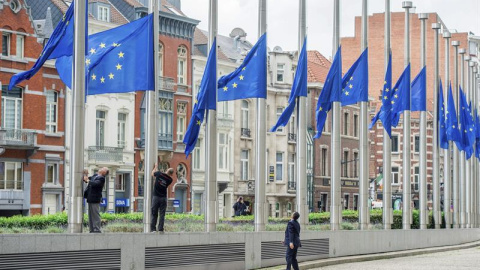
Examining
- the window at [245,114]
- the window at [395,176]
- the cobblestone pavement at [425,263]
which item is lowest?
the cobblestone pavement at [425,263]

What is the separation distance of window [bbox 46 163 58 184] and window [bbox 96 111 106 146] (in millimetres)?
4483

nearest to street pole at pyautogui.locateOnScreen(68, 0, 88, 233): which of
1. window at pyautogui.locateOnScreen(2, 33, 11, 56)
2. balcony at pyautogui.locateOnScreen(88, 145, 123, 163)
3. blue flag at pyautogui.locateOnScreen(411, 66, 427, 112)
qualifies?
blue flag at pyautogui.locateOnScreen(411, 66, 427, 112)

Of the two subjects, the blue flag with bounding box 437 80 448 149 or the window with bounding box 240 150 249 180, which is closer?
the blue flag with bounding box 437 80 448 149

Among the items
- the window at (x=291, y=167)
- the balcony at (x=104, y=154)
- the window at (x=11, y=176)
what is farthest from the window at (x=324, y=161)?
the window at (x=11, y=176)

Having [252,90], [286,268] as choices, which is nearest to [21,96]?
[252,90]

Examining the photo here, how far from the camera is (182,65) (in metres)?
75.6

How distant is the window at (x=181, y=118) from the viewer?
244 ft

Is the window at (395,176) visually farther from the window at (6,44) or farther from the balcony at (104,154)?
the window at (6,44)

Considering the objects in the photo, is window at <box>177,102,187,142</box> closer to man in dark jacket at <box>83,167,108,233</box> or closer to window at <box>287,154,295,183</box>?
window at <box>287,154,295,183</box>

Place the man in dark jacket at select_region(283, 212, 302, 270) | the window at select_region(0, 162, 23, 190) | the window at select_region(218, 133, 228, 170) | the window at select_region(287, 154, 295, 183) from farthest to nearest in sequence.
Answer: the window at select_region(287, 154, 295, 183) < the window at select_region(218, 133, 228, 170) < the window at select_region(0, 162, 23, 190) < the man in dark jacket at select_region(283, 212, 302, 270)

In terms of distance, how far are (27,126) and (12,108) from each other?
1.42m

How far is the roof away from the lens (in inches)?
3494

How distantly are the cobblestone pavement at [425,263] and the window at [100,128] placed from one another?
29.0 meters

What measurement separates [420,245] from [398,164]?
6379 cm
